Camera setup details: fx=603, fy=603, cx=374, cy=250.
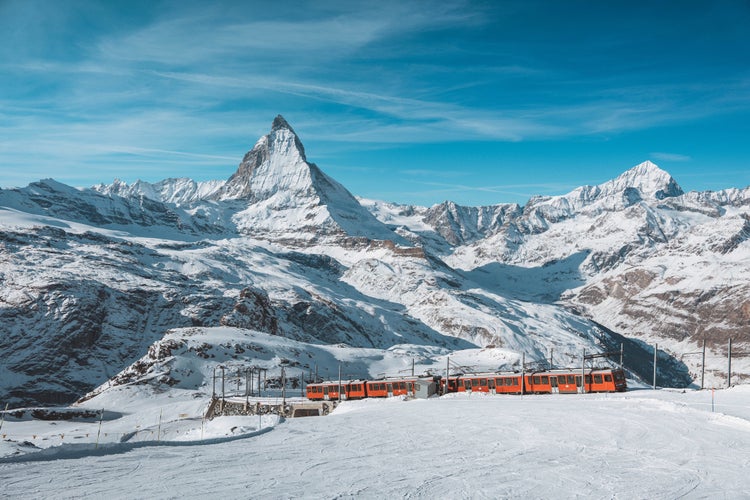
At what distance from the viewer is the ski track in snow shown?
22688 millimetres

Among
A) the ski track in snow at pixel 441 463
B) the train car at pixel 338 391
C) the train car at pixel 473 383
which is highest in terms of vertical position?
the ski track in snow at pixel 441 463

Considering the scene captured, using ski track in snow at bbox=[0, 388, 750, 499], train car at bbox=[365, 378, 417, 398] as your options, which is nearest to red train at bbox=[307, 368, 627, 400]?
train car at bbox=[365, 378, 417, 398]

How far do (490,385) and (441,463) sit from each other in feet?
166

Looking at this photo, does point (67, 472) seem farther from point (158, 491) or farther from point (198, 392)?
point (198, 392)

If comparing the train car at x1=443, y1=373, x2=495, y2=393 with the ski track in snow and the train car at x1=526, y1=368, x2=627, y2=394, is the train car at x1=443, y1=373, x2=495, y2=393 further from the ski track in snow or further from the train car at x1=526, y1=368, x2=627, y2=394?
the ski track in snow

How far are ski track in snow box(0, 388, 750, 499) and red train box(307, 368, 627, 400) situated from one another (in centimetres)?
2236

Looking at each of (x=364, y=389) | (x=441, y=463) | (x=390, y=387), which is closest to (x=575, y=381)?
(x=390, y=387)

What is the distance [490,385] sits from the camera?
252 feet

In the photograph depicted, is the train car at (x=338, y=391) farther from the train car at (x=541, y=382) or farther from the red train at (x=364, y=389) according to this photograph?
the train car at (x=541, y=382)

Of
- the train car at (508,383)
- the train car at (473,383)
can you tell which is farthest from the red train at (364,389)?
the train car at (508,383)

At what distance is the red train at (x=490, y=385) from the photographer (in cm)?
6725

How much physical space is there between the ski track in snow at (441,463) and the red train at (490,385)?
880 inches

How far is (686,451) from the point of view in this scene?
30781 mm

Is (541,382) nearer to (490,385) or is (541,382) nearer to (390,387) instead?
(490,385)
